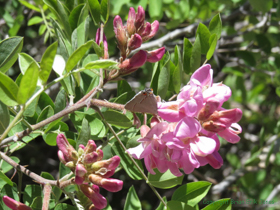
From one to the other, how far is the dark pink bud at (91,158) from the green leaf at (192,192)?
1.37ft

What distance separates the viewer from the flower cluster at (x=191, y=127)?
29.8 inches

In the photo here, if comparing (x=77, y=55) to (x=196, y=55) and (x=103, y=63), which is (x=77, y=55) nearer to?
(x=103, y=63)

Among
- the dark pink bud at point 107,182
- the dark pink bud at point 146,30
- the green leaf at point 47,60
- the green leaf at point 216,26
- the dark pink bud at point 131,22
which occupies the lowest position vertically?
the dark pink bud at point 107,182

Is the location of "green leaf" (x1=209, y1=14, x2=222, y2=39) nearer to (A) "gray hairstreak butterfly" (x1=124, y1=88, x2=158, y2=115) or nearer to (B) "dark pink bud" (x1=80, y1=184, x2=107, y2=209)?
(A) "gray hairstreak butterfly" (x1=124, y1=88, x2=158, y2=115)

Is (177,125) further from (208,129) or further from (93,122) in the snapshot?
(93,122)

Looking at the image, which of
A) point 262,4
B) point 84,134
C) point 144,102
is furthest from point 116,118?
point 262,4

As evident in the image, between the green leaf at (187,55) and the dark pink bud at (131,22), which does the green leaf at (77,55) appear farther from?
the green leaf at (187,55)

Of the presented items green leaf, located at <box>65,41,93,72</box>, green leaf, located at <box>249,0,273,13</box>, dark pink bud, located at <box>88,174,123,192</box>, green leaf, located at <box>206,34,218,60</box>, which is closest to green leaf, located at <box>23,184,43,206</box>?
dark pink bud, located at <box>88,174,123,192</box>

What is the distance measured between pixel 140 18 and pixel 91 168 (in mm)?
457

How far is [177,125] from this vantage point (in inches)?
29.9

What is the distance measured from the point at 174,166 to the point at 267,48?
1.41 meters

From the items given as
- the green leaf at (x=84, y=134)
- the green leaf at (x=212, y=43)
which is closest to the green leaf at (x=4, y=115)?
the green leaf at (x=84, y=134)

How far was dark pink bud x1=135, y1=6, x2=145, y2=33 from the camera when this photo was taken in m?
0.91

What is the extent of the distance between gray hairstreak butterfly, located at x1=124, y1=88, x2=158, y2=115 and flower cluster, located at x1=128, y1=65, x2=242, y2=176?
25mm
